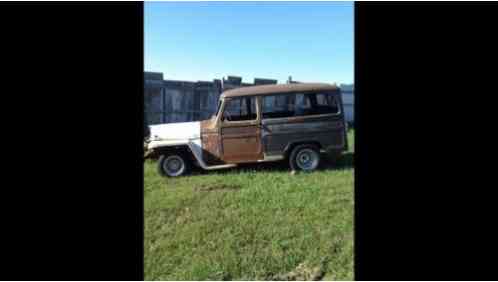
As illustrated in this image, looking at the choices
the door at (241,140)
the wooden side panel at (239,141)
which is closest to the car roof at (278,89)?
the door at (241,140)

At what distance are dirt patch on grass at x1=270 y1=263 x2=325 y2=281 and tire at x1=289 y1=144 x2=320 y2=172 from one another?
284 cm

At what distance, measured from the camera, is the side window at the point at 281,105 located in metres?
5.62

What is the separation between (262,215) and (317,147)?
2223mm

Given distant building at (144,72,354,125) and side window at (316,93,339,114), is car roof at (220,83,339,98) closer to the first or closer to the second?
side window at (316,93,339,114)

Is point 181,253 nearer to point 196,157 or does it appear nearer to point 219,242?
point 219,242

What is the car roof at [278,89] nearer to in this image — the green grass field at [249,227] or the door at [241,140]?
the door at [241,140]

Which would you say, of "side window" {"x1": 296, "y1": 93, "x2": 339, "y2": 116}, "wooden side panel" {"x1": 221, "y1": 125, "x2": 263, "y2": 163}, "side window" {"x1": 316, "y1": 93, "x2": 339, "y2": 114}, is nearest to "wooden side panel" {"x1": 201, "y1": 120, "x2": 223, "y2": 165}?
"wooden side panel" {"x1": 221, "y1": 125, "x2": 263, "y2": 163}

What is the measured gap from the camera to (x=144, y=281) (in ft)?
9.25

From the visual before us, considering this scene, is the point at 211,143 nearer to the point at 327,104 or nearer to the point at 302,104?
the point at 302,104

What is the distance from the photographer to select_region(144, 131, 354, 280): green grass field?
290 cm

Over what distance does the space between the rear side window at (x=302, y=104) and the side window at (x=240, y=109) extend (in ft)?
1.00
